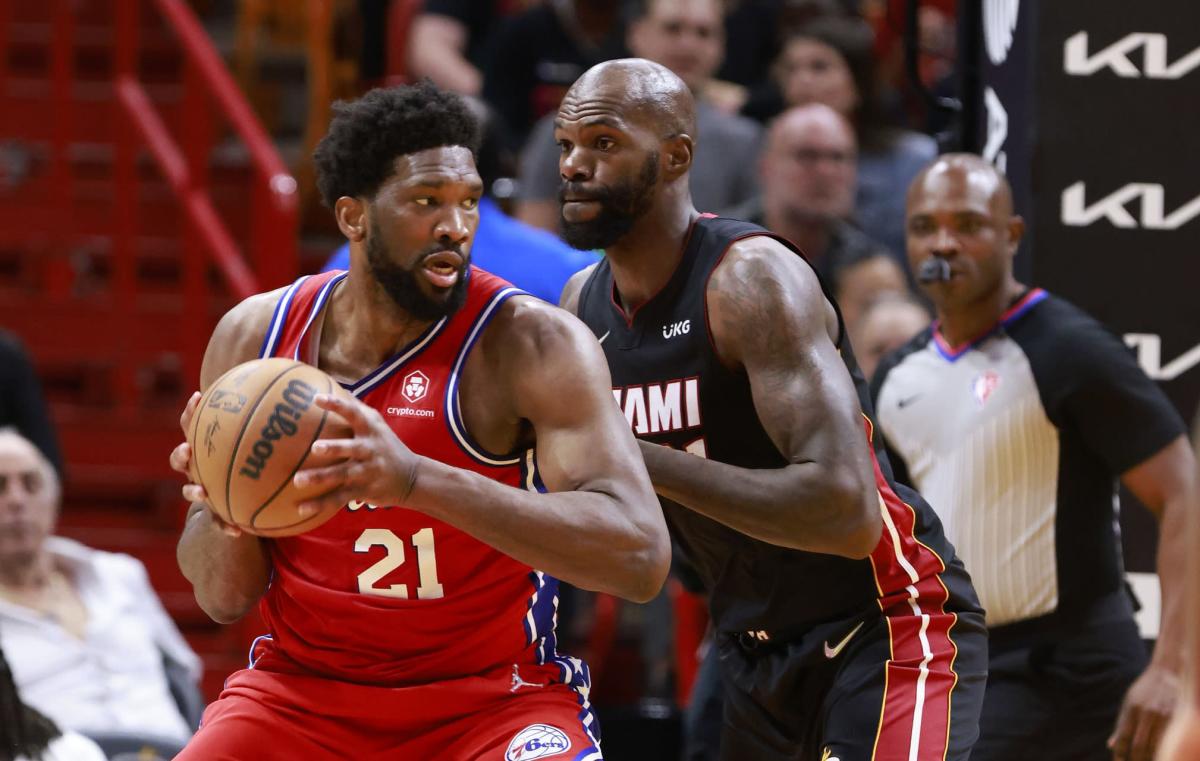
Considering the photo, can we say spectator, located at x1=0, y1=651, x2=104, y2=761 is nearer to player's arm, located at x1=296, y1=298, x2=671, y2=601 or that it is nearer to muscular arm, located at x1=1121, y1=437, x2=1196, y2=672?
player's arm, located at x1=296, y1=298, x2=671, y2=601

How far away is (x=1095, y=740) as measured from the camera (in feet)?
16.1

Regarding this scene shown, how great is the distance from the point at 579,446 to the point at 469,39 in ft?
19.1

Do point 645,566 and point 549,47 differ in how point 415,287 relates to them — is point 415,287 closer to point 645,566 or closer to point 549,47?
point 645,566

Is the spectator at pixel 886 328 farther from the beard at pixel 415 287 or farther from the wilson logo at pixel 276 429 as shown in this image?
the wilson logo at pixel 276 429

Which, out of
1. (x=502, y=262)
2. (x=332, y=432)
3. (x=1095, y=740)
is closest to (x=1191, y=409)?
(x=1095, y=740)

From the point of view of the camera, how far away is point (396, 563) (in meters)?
3.69

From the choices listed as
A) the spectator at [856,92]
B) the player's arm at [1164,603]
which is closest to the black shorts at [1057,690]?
the player's arm at [1164,603]

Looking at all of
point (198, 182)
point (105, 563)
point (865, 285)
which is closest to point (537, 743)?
point (105, 563)

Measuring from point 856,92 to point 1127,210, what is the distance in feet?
9.46

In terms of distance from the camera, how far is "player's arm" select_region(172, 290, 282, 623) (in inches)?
148

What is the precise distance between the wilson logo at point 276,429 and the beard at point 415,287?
1.75 feet

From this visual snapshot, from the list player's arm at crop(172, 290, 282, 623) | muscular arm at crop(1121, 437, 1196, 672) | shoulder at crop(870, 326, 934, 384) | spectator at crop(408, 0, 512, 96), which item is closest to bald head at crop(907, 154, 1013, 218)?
shoulder at crop(870, 326, 934, 384)

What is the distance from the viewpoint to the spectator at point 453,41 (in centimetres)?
844

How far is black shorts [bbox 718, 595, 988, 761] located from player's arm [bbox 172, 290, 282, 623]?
46.6 inches
